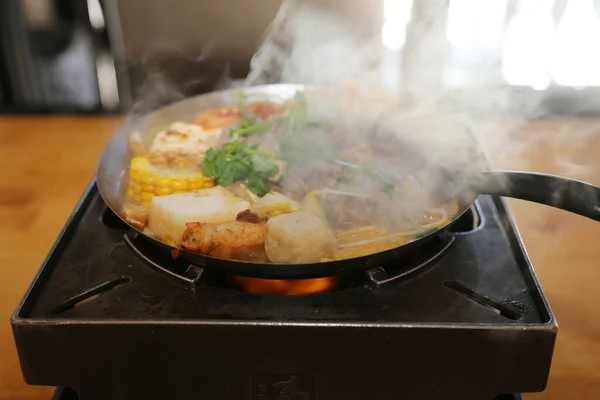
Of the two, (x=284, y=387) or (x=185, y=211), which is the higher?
(x=185, y=211)

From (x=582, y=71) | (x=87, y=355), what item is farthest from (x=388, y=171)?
(x=582, y=71)

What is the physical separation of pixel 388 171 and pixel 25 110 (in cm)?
177

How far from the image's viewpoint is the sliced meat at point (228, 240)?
1123mm

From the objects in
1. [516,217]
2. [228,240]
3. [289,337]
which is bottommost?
[516,217]

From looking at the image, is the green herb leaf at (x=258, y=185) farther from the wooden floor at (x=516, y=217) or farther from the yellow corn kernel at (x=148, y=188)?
the wooden floor at (x=516, y=217)

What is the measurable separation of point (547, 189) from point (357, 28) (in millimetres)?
1618

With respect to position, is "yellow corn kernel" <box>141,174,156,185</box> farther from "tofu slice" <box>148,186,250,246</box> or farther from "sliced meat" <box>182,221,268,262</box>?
"sliced meat" <box>182,221,268,262</box>

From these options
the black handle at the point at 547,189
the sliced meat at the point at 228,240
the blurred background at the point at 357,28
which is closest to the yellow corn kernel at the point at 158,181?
the sliced meat at the point at 228,240

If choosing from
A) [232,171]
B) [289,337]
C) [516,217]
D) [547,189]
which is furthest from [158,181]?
[516,217]

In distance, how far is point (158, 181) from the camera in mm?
1416

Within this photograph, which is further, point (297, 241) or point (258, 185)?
point (258, 185)

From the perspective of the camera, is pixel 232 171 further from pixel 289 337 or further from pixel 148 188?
pixel 289 337

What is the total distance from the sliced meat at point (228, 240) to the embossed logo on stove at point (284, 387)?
232 mm

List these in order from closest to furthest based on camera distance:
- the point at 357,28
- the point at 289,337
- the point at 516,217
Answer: the point at 289,337 < the point at 516,217 < the point at 357,28
